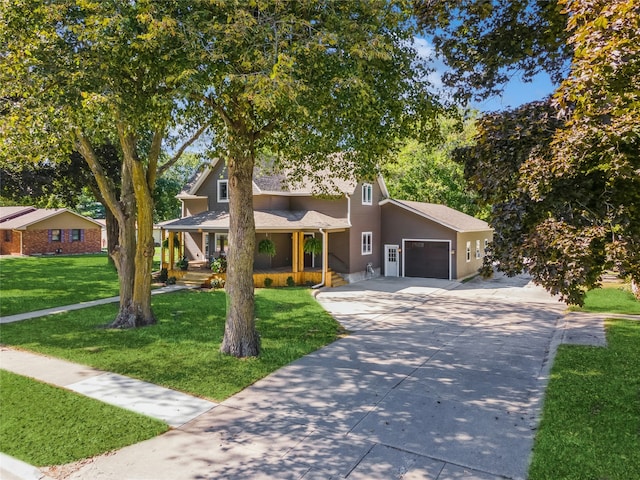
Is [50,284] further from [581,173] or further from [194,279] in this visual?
[581,173]

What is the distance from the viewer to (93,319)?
1320cm

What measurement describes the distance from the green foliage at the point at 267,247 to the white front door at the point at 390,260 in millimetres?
7479

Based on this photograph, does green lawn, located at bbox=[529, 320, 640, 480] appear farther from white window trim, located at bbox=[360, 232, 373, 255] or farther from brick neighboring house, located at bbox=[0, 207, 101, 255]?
brick neighboring house, located at bbox=[0, 207, 101, 255]

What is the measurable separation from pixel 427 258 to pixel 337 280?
6220 millimetres

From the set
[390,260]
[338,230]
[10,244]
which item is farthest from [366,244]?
[10,244]

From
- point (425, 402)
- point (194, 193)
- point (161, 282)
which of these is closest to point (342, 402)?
point (425, 402)

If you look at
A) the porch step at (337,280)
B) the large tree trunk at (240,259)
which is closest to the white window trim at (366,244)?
the porch step at (337,280)

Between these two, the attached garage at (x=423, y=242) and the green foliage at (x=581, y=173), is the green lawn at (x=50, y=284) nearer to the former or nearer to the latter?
the attached garage at (x=423, y=242)

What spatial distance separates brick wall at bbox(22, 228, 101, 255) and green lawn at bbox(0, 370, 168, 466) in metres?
34.9

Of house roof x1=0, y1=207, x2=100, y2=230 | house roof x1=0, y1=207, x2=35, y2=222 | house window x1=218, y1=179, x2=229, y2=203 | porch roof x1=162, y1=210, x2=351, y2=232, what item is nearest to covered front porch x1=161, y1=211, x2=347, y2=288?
porch roof x1=162, y1=210, x2=351, y2=232

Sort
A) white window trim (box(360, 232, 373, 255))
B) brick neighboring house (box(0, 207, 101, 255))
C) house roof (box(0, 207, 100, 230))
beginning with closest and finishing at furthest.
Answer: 1. white window trim (box(360, 232, 373, 255))
2. house roof (box(0, 207, 100, 230))
3. brick neighboring house (box(0, 207, 101, 255))

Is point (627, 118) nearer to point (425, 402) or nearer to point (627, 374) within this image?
point (425, 402)

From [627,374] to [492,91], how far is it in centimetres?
635

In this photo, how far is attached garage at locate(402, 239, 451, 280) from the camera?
24.6m
